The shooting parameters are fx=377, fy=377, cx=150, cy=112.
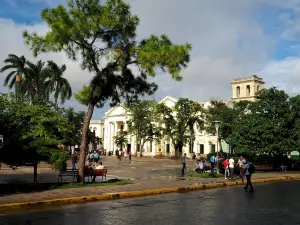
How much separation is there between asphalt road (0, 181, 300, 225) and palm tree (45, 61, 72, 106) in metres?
35.3

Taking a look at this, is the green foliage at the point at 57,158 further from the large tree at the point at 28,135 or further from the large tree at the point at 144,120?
the large tree at the point at 144,120

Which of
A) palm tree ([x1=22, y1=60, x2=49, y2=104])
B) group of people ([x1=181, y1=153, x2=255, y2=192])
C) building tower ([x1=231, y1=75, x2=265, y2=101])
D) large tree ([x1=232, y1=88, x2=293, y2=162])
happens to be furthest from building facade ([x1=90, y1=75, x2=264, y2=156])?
group of people ([x1=181, y1=153, x2=255, y2=192])

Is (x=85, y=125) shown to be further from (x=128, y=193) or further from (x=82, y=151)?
(x=128, y=193)

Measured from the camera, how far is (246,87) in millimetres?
75938

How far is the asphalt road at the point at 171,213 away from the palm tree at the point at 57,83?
35255 mm

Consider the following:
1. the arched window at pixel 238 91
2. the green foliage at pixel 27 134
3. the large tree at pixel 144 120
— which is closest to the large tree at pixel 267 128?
the green foliage at pixel 27 134

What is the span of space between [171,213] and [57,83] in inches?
1566

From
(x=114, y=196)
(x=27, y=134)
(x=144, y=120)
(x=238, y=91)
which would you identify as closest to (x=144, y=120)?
(x=144, y=120)

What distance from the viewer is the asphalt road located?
9.84 metres

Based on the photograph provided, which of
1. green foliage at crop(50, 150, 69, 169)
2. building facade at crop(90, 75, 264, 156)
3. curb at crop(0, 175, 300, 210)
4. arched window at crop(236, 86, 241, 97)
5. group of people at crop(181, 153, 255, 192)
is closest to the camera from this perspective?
curb at crop(0, 175, 300, 210)

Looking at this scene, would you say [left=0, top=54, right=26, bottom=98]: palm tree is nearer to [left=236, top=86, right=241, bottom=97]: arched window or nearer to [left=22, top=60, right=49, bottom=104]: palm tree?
[left=22, top=60, right=49, bottom=104]: palm tree

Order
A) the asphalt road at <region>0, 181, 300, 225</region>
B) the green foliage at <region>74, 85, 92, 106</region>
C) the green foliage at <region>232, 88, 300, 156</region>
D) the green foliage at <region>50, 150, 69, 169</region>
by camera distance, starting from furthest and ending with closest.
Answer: the green foliage at <region>232, 88, 300, 156</region> < the green foliage at <region>74, 85, 92, 106</region> < the green foliage at <region>50, 150, 69, 169</region> < the asphalt road at <region>0, 181, 300, 225</region>

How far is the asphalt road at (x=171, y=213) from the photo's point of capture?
984cm

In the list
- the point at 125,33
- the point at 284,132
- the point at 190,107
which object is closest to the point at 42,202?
the point at 125,33
